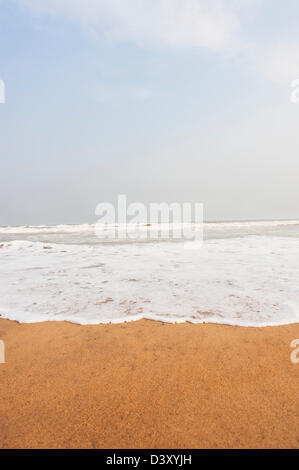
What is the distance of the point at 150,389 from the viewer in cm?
127

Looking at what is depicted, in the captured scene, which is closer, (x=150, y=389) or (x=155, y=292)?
(x=150, y=389)

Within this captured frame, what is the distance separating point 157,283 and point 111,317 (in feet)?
3.84

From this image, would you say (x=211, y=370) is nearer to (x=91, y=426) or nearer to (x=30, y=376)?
(x=91, y=426)

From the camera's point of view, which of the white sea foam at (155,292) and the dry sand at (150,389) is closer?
the dry sand at (150,389)

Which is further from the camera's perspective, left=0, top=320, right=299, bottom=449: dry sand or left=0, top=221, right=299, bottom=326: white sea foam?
left=0, top=221, right=299, bottom=326: white sea foam

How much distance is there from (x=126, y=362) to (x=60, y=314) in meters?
1.07

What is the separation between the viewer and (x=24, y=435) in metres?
1.01

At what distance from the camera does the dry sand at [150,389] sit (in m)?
1.01

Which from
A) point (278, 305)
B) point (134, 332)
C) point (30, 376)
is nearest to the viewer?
point (30, 376)

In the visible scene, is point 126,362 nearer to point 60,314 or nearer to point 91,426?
point 91,426

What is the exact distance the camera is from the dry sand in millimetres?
1007
